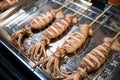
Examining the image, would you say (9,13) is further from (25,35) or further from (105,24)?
(105,24)

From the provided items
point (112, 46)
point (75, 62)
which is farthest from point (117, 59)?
point (75, 62)

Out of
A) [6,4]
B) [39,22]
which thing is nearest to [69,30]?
[39,22]

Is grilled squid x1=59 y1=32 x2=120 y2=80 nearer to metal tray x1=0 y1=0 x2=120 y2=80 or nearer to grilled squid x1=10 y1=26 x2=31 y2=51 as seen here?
metal tray x1=0 y1=0 x2=120 y2=80

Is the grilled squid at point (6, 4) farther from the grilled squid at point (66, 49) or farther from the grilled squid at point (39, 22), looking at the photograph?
the grilled squid at point (66, 49)

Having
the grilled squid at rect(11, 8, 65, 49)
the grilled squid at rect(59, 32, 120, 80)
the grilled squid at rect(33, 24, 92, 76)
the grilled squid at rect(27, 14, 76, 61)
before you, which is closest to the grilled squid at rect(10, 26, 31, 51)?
the grilled squid at rect(11, 8, 65, 49)

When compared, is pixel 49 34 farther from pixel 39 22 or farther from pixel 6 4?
pixel 6 4
